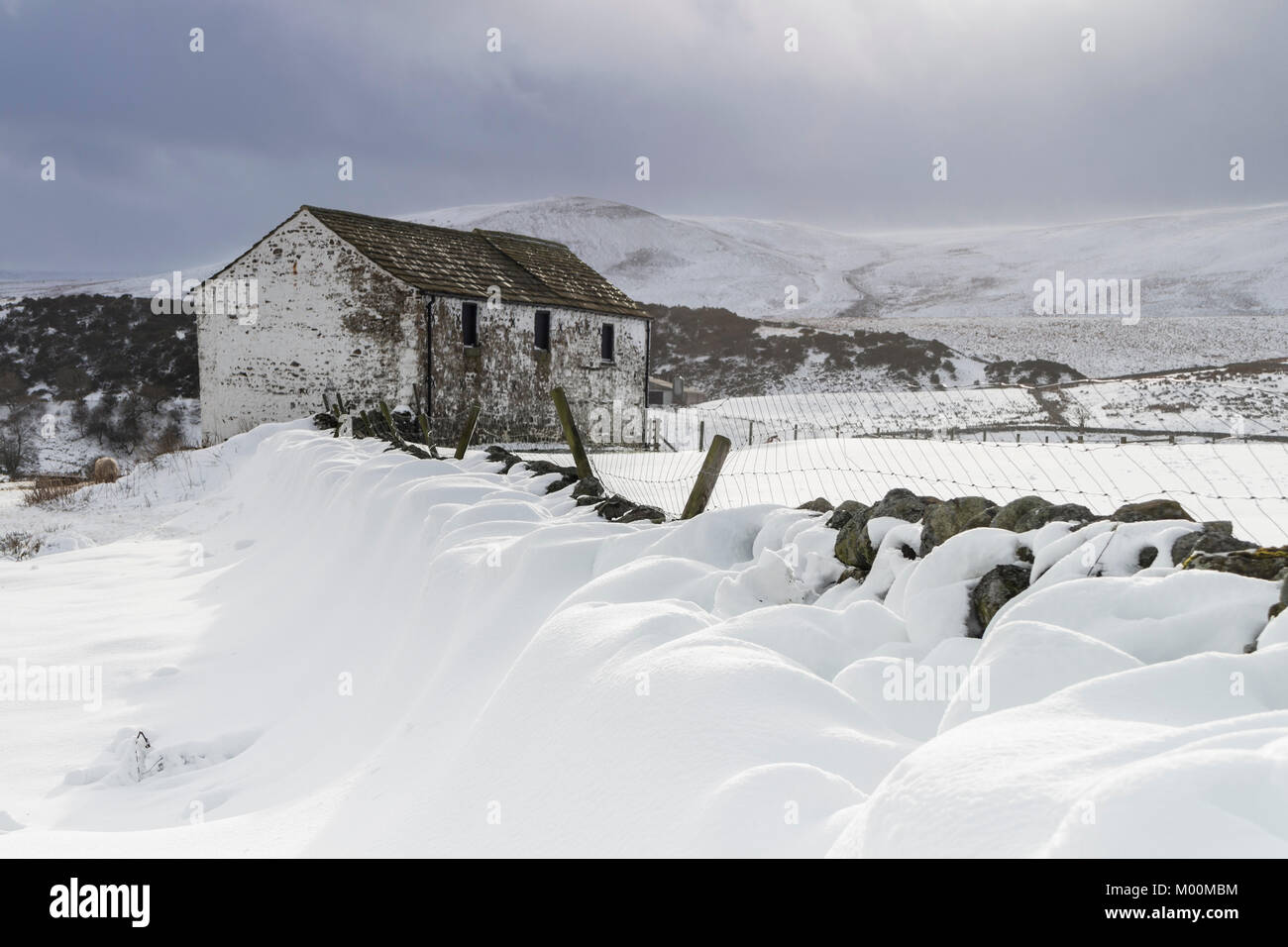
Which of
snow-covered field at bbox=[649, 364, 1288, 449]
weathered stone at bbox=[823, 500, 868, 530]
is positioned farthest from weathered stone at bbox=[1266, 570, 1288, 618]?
snow-covered field at bbox=[649, 364, 1288, 449]

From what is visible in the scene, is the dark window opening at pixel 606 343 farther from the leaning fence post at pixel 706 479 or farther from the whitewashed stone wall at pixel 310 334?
the leaning fence post at pixel 706 479

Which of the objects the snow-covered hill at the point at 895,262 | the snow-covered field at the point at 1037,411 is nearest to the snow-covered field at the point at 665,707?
the snow-covered field at the point at 1037,411

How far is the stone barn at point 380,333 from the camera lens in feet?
68.5

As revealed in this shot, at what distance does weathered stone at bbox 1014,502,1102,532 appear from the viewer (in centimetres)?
376

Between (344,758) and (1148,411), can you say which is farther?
(1148,411)

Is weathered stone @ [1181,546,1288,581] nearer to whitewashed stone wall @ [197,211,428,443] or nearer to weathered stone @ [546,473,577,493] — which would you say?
weathered stone @ [546,473,577,493]

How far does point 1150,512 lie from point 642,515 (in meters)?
3.26

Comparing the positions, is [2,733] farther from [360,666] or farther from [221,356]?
[221,356]

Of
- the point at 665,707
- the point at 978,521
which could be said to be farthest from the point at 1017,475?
the point at 665,707

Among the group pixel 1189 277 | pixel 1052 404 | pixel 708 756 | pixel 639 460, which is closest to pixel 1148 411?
pixel 1052 404

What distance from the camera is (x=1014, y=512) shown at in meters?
3.98

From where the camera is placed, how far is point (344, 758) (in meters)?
3.91

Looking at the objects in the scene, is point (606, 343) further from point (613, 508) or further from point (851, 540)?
point (851, 540)
